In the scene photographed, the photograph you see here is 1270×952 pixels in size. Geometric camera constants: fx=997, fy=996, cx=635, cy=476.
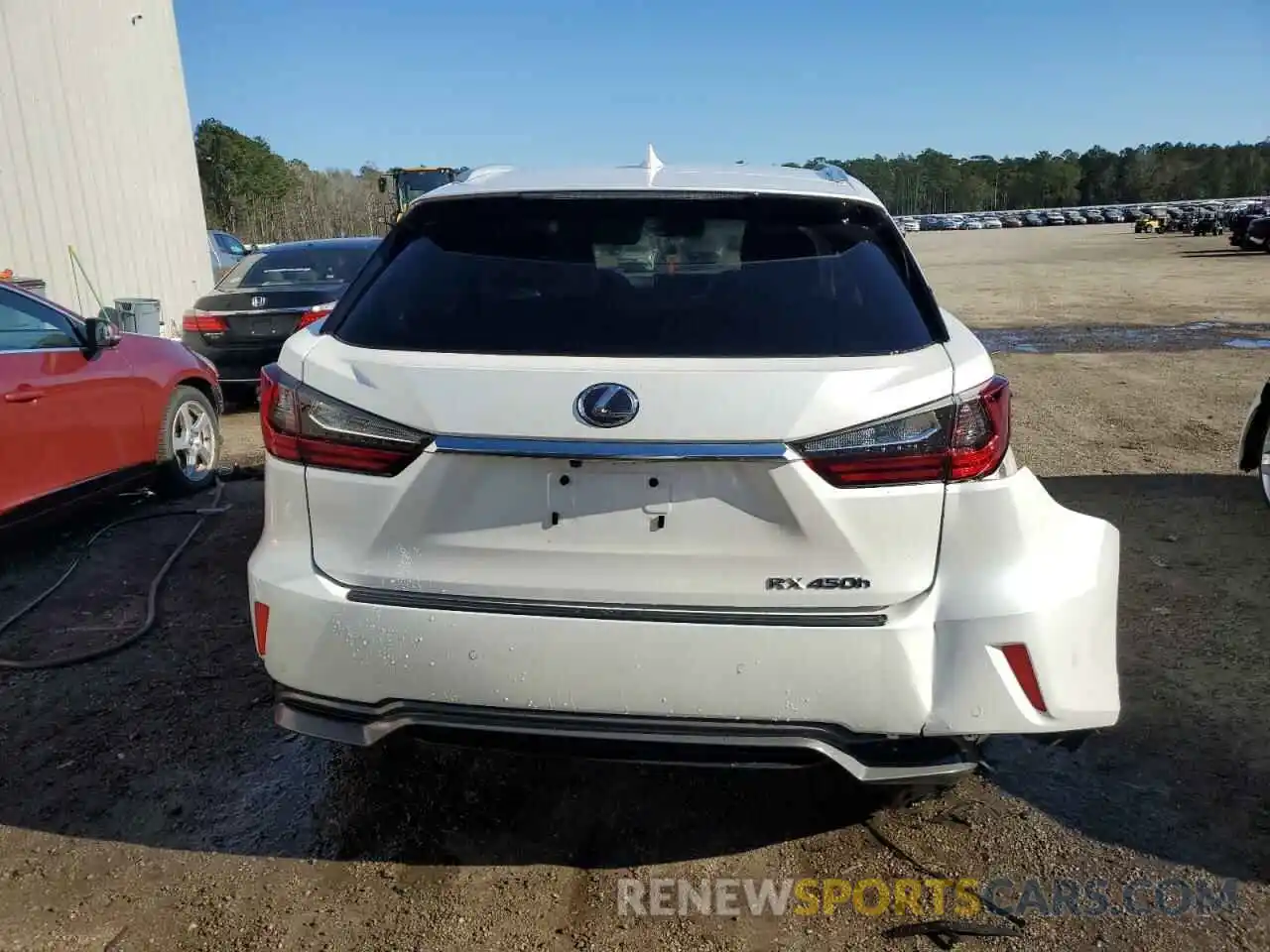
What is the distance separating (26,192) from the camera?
1220 cm

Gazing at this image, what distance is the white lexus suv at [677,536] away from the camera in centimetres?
221

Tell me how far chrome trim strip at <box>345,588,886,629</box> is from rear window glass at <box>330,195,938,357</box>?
0.58 meters

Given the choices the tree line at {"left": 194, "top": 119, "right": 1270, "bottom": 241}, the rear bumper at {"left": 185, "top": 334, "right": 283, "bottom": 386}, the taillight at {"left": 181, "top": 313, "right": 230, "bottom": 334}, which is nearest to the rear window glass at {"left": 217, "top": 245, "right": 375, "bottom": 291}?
the taillight at {"left": 181, "top": 313, "right": 230, "bottom": 334}

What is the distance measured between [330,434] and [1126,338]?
558 inches

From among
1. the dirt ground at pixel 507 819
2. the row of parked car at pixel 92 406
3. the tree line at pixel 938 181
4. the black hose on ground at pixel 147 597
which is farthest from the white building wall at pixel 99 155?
the tree line at pixel 938 181

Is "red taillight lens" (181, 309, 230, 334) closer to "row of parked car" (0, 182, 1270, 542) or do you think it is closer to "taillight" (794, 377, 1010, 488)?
"row of parked car" (0, 182, 1270, 542)

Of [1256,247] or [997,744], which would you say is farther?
[1256,247]

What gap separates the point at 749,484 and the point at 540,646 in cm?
61

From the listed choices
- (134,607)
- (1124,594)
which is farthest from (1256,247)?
(134,607)

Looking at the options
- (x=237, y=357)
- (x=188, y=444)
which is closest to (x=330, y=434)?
(x=188, y=444)

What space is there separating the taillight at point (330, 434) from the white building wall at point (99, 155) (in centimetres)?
1163

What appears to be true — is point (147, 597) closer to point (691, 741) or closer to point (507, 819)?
point (507, 819)

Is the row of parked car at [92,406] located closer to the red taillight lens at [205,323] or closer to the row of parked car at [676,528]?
the red taillight lens at [205,323]

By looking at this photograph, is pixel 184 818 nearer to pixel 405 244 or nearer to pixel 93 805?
pixel 93 805
